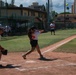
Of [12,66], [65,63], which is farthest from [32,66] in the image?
[65,63]

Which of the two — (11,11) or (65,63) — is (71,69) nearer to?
(65,63)

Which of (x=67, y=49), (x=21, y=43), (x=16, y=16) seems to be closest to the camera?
(x=67, y=49)

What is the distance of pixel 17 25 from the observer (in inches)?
1949

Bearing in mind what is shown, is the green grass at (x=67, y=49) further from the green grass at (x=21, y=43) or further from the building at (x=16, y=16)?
the building at (x=16, y=16)

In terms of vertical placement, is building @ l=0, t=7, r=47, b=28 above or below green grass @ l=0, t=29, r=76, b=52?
above

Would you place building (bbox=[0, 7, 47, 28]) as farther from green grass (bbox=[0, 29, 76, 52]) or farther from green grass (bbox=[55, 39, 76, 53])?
green grass (bbox=[55, 39, 76, 53])

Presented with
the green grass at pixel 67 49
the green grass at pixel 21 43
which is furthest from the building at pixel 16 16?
the green grass at pixel 67 49

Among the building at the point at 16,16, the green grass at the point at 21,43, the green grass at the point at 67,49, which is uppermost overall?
the building at the point at 16,16

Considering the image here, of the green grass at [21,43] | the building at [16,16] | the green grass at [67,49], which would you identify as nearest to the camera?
the green grass at [67,49]

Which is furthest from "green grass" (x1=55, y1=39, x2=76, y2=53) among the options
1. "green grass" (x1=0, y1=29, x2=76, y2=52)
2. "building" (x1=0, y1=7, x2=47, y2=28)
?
"building" (x1=0, y1=7, x2=47, y2=28)

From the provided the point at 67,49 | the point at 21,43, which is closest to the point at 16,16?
the point at 21,43

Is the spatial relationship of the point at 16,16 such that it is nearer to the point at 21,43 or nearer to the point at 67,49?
the point at 21,43

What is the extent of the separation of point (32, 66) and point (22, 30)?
A: 135 ft

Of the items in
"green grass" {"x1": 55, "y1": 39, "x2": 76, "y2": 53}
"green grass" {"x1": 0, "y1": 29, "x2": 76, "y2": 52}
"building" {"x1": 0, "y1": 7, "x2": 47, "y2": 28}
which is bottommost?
"green grass" {"x1": 0, "y1": 29, "x2": 76, "y2": 52}
